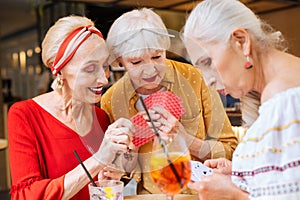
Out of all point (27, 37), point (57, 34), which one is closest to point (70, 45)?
point (57, 34)

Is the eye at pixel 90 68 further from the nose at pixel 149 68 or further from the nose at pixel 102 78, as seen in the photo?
the nose at pixel 149 68

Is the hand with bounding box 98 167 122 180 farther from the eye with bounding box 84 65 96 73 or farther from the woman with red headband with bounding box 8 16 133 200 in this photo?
the eye with bounding box 84 65 96 73

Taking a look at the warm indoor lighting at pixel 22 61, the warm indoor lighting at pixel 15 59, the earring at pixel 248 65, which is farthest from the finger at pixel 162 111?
the warm indoor lighting at pixel 15 59

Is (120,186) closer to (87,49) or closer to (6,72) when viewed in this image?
(87,49)

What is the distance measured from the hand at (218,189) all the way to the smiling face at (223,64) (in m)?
0.25

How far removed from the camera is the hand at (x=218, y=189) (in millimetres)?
986

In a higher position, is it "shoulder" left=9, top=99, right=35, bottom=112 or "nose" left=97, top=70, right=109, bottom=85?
"nose" left=97, top=70, right=109, bottom=85

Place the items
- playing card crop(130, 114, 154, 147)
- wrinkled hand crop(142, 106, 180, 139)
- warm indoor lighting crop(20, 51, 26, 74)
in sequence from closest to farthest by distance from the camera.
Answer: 1. wrinkled hand crop(142, 106, 180, 139)
2. playing card crop(130, 114, 154, 147)
3. warm indoor lighting crop(20, 51, 26, 74)

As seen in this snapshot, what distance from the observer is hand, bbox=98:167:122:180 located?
1.35 m

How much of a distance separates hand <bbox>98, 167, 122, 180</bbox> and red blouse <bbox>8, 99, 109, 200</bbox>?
10 centimetres

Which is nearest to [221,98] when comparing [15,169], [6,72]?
[15,169]

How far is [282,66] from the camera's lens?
971mm

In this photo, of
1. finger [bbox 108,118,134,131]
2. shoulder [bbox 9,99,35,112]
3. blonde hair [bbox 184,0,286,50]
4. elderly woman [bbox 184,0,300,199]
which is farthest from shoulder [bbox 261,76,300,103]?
shoulder [bbox 9,99,35,112]

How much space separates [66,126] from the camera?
4.90ft
